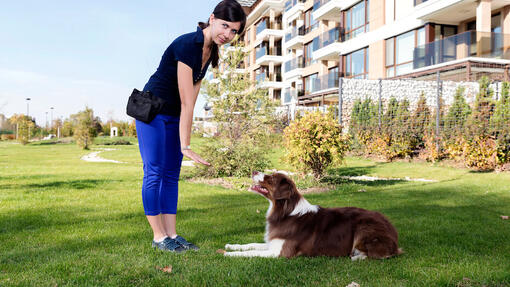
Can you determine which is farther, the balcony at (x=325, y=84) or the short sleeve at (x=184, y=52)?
the balcony at (x=325, y=84)

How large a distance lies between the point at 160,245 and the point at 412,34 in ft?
70.9

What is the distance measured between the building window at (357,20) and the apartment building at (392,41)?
56mm

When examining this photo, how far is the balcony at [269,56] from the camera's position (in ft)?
143

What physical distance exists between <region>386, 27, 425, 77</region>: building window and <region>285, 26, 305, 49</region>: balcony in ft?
49.5

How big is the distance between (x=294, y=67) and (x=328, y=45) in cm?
945

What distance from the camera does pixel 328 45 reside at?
29312 millimetres

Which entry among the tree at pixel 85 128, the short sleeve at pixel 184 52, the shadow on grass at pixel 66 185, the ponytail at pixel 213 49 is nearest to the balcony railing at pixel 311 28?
the tree at pixel 85 128

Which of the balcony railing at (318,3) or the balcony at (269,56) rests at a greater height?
the balcony railing at (318,3)

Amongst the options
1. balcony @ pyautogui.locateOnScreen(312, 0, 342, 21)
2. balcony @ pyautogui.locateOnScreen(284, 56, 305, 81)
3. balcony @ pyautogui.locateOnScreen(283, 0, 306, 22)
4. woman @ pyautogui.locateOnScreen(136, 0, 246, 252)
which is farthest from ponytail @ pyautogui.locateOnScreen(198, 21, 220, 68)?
balcony @ pyautogui.locateOnScreen(283, 0, 306, 22)

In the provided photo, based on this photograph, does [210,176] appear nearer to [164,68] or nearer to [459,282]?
[164,68]

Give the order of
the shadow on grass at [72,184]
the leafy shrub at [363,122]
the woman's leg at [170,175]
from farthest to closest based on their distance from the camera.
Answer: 1. the leafy shrub at [363,122]
2. the shadow on grass at [72,184]
3. the woman's leg at [170,175]

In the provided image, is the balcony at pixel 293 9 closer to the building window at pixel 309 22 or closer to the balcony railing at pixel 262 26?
the building window at pixel 309 22

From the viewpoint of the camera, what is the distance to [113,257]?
3611mm

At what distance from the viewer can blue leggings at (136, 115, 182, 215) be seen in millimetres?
3756
